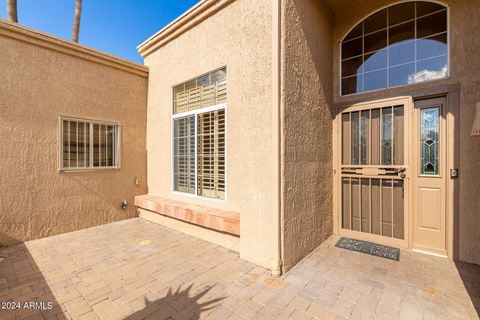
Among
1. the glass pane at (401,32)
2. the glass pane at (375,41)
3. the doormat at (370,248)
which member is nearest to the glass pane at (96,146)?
the doormat at (370,248)

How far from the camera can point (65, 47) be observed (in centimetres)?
498

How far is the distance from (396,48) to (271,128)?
9.75 feet

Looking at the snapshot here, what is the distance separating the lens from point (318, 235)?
162 inches

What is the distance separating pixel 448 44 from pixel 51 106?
7.59 m

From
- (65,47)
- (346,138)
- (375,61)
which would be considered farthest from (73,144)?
(375,61)

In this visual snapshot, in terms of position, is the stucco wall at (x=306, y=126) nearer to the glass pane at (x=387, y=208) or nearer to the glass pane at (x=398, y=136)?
the glass pane at (x=387, y=208)

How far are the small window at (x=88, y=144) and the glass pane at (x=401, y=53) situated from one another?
641 cm

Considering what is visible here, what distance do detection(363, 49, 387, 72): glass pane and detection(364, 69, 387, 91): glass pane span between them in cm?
10

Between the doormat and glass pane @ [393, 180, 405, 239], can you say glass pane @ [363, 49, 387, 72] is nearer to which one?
glass pane @ [393, 180, 405, 239]

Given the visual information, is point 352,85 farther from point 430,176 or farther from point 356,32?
point 430,176

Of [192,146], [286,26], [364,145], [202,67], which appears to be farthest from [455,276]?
[202,67]

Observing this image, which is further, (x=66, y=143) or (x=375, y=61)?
(x=66, y=143)

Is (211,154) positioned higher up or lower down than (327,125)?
lower down

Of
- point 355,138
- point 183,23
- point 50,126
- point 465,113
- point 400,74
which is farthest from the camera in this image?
point 183,23
